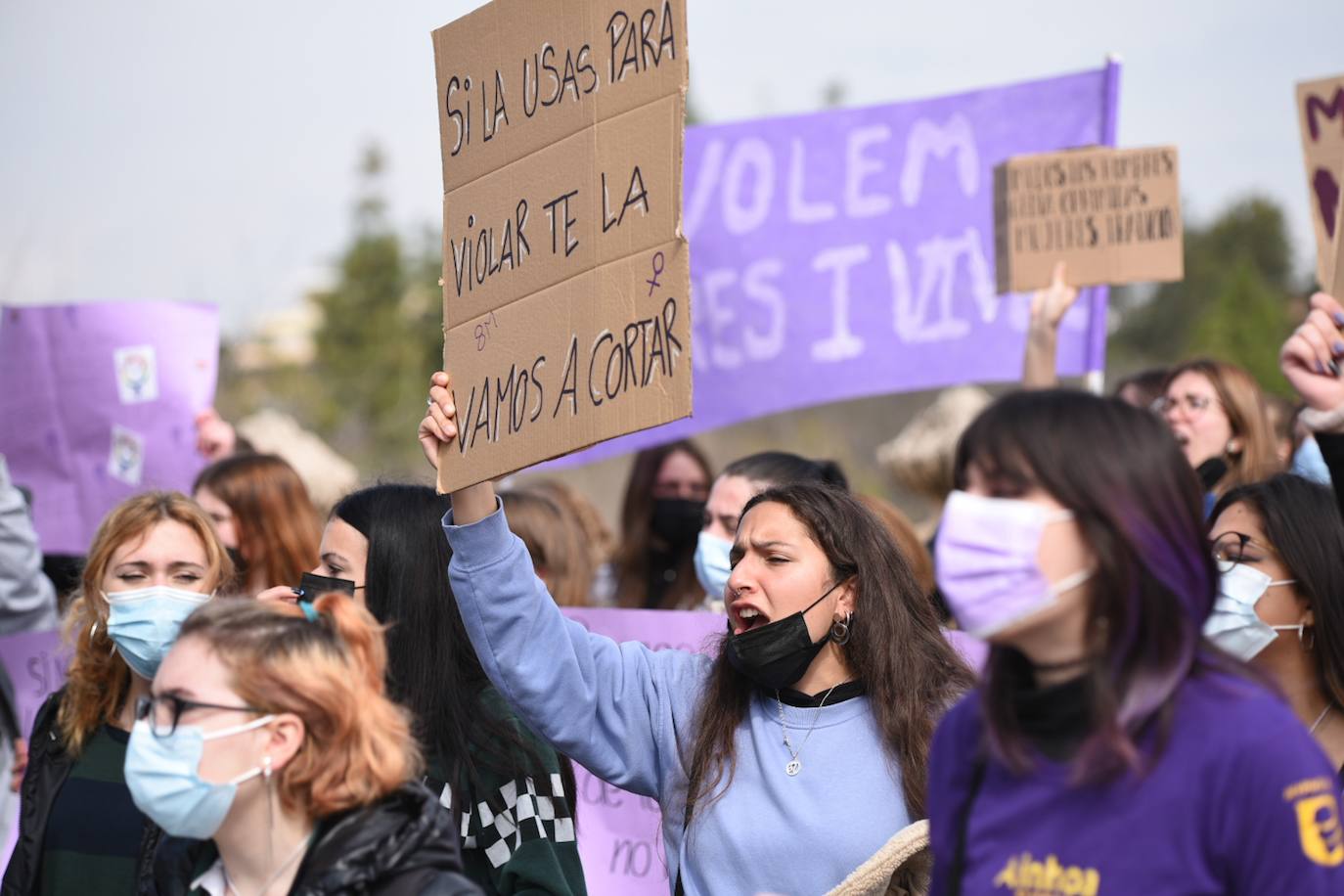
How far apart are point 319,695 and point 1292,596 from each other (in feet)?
7.19

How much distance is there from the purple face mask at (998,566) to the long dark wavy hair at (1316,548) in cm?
165

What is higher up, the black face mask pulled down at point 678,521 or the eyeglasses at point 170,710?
the black face mask pulled down at point 678,521

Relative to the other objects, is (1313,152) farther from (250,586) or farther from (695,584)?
(250,586)

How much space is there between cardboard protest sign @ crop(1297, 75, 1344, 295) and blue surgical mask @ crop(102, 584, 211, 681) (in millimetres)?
3497

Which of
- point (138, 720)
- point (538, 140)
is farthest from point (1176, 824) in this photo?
point (538, 140)

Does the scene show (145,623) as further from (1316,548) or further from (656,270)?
(1316,548)

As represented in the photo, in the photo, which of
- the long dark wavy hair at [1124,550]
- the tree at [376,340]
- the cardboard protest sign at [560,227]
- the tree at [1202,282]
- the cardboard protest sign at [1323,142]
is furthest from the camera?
the tree at [1202,282]

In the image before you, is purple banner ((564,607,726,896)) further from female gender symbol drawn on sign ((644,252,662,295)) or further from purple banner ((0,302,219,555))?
purple banner ((0,302,219,555))

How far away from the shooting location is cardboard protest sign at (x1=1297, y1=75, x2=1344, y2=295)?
15.8 ft

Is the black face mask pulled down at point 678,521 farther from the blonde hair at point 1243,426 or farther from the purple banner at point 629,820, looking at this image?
the blonde hair at point 1243,426

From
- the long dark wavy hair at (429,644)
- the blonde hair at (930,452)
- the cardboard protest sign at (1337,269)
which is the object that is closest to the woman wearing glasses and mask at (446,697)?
the long dark wavy hair at (429,644)

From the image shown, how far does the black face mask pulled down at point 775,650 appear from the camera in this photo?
320 cm

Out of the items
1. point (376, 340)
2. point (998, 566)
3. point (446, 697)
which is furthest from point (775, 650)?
point (376, 340)

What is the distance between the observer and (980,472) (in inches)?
84.0
